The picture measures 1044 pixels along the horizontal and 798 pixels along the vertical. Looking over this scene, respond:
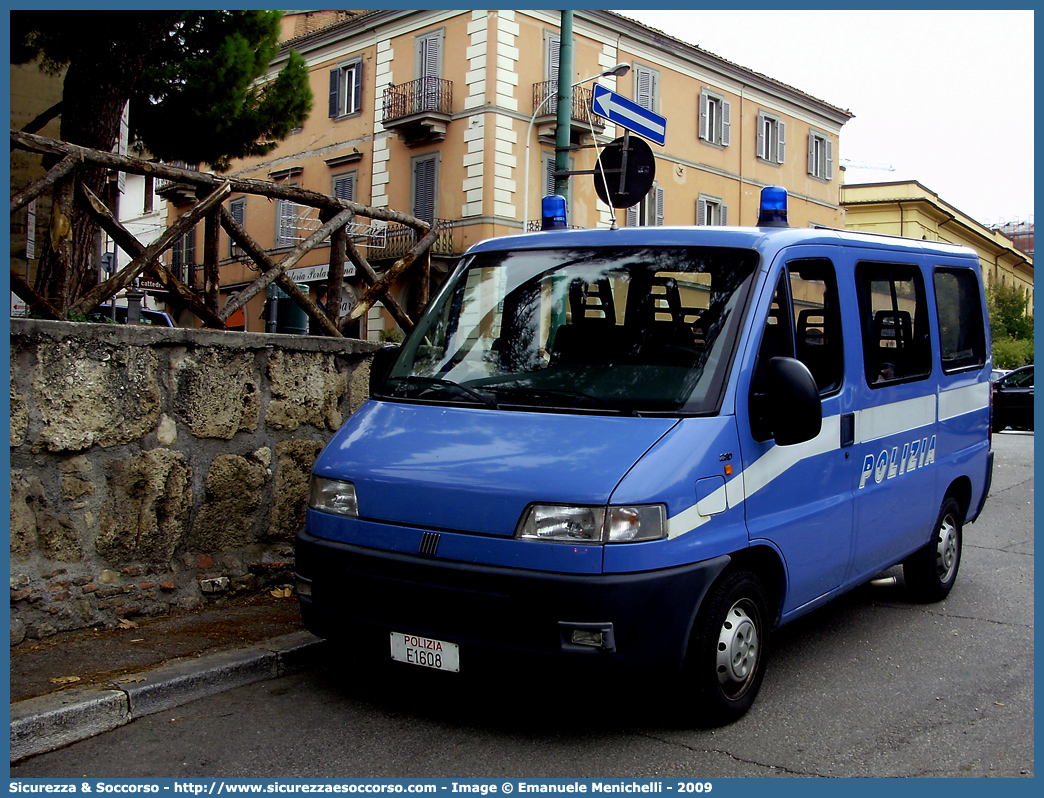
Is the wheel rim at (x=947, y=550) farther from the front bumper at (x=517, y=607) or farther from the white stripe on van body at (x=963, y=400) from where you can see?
the front bumper at (x=517, y=607)

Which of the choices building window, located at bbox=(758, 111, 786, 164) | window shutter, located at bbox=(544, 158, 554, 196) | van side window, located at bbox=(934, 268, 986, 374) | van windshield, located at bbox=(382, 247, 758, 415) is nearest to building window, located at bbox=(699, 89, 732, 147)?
building window, located at bbox=(758, 111, 786, 164)

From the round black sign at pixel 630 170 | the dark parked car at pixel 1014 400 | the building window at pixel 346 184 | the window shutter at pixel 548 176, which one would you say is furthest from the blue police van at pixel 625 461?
the building window at pixel 346 184

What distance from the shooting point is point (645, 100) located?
33969mm

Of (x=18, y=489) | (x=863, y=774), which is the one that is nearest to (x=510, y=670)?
(x=863, y=774)

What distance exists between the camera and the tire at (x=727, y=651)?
4.29 meters

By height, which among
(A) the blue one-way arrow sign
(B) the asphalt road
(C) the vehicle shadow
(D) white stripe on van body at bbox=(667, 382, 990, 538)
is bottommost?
(B) the asphalt road

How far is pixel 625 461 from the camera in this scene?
4.10 m

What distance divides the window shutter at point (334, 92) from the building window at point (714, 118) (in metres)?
12.1

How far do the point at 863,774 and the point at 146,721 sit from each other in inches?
114

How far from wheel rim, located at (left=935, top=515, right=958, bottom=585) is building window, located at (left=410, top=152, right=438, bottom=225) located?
26.1 meters

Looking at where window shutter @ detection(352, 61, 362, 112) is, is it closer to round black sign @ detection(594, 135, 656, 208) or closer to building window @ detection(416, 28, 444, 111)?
building window @ detection(416, 28, 444, 111)

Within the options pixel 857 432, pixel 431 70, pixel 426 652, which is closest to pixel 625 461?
pixel 426 652

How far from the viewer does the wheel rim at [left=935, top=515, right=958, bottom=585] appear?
22.2 feet

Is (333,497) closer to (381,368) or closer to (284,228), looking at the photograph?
(381,368)
